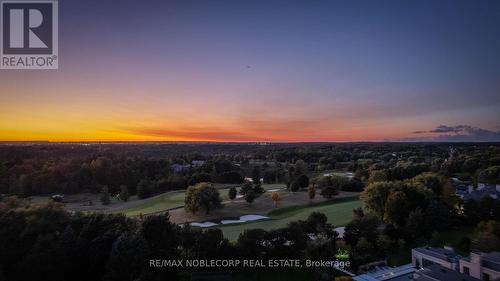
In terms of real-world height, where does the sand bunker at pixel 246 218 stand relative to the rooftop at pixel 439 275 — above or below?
below

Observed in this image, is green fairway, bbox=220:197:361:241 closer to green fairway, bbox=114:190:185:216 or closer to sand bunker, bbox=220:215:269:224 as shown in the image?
sand bunker, bbox=220:215:269:224

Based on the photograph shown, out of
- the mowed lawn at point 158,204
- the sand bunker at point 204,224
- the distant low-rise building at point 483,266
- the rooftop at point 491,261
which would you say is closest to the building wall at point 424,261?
the distant low-rise building at point 483,266

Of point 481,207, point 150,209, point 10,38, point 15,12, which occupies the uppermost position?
point 15,12

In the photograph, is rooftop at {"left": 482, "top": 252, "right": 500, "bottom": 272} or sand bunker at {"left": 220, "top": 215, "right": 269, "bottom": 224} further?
sand bunker at {"left": 220, "top": 215, "right": 269, "bottom": 224}

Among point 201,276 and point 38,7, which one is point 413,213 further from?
point 38,7

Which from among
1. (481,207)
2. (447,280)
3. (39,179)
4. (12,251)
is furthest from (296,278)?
(39,179)

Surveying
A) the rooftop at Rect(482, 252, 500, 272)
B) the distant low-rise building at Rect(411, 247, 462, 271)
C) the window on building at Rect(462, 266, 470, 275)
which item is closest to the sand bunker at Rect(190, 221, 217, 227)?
the distant low-rise building at Rect(411, 247, 462, 271)

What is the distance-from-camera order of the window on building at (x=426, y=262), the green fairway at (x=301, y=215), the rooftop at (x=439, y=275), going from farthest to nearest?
the green fairway at (x=301, y=215) → the window on building at (x=426, y=262) → the rooftop at (x=439, y=275)

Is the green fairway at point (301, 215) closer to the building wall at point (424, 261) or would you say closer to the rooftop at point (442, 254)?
the building wall at point (424, 261)
